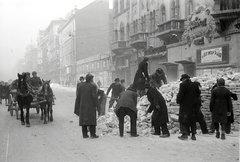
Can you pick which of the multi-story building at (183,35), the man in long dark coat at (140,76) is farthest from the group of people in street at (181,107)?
the multi-story building at (183,35)

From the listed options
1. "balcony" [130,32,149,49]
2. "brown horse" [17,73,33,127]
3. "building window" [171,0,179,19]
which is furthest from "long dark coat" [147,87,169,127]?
"balcony" [130,32,149,49]

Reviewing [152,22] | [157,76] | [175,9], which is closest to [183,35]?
[175,9]

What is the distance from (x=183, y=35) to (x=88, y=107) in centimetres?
1460

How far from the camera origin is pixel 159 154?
267 inches

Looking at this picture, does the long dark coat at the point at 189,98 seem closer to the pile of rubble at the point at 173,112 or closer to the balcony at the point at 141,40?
the pile of rubble at the point at 173,112

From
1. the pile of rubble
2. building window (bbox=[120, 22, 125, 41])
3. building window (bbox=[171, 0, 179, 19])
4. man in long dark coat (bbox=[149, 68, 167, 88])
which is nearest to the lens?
the pile of rubble

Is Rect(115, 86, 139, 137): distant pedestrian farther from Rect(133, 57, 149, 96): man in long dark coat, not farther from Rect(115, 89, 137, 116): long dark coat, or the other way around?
Rect(133, 57, 149, 96): man in long dark coat

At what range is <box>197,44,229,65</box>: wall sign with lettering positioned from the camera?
17.2 metres

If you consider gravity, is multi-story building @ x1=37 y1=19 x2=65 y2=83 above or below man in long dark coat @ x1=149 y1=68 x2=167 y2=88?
above

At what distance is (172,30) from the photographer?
871 inches

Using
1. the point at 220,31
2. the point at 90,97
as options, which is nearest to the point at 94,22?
the point at 220,31

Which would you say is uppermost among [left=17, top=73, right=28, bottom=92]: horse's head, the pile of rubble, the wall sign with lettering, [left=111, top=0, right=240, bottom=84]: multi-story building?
[left=111, top=0, right=240, bottom=84]: multi-story building

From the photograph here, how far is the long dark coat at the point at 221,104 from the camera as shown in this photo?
8453mm

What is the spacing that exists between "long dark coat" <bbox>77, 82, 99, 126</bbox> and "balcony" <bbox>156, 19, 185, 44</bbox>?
1461cm
